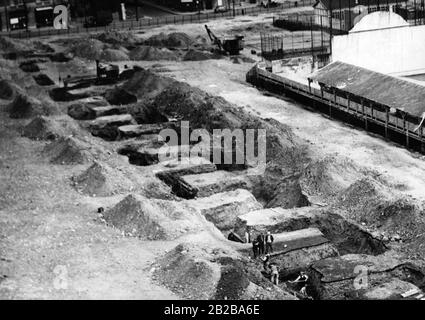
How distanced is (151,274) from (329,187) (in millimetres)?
11288

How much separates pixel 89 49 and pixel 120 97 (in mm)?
19811

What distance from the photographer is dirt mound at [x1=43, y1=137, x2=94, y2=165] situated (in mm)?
45375

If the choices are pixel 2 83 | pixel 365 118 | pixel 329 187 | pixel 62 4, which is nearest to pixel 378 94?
pixel 365 118

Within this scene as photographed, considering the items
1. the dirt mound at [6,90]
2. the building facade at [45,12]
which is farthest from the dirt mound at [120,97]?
the building facade at [45,12]

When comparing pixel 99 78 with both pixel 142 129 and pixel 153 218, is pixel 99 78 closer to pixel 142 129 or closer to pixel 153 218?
pixel 142 129

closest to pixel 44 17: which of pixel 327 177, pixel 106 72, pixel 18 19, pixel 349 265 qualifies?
pixel 18 19

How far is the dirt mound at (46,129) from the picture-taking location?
167 ft

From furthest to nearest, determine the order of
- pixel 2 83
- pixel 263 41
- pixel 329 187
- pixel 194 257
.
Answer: pixel 263 41, pixel 2 83, pixel 329 187, pixel 194 257

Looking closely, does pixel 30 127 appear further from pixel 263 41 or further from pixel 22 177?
pixel 263 41

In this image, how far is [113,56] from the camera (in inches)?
3000

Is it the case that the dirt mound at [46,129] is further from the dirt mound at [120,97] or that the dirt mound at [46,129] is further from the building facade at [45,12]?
the building facade at [45,12]

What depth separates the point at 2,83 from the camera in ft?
213

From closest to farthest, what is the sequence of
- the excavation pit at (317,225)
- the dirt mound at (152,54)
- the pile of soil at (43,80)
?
A: 1. the excavation pit at (317,225)
2. the pile of soil at (43,80)
3. the dirt mound at (152,54)

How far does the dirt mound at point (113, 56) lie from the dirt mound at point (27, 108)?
18.1 m
